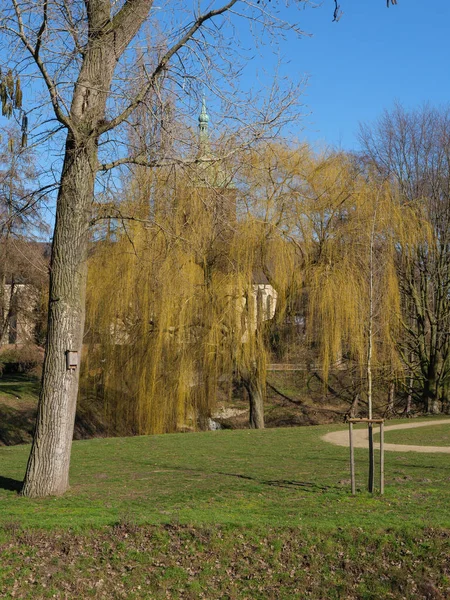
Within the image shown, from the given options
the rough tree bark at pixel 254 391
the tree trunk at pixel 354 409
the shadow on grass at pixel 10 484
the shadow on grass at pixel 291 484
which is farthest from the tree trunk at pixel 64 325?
the tree trunk at pixel 354 409

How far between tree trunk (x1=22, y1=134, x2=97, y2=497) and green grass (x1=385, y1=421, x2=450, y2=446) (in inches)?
335

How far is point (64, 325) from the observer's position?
9.47 m

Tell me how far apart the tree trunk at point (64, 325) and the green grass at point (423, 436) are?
8503 millimetres

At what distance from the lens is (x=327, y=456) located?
520 inches

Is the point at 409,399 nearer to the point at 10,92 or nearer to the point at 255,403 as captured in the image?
the point at 255,403

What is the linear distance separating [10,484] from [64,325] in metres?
2.64

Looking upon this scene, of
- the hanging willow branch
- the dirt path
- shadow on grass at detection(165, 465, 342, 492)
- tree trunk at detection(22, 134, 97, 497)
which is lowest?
shadow on grass at detection(165, 465, 342, 492)

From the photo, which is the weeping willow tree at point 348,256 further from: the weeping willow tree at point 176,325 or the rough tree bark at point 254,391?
the rough tree bark at point 254,391

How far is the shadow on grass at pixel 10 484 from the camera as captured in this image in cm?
982

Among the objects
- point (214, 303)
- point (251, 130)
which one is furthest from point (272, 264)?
point (251, 130)

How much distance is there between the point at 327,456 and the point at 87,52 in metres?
8.10

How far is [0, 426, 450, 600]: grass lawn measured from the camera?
Answer: 22.9ft

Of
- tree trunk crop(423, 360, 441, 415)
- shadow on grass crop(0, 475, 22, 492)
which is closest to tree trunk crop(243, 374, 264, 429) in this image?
tree trunk crop(423, 360, 441, 415)

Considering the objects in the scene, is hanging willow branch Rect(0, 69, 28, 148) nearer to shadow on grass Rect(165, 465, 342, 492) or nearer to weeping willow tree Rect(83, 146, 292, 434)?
shadow on grass Rect(165, 465, 342, 492)
